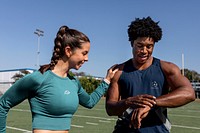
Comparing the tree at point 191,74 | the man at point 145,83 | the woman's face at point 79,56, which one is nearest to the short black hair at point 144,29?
the man at point 145,83

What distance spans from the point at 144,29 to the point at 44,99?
967 mm

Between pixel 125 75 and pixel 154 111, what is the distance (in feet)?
1.22

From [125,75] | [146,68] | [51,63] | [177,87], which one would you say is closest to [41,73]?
[51,63]

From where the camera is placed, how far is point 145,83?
2365 millimetres

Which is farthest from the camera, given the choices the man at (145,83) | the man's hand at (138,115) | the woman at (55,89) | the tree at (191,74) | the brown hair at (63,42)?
the tree at (191,74)

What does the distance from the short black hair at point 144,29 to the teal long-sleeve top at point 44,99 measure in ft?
2.27

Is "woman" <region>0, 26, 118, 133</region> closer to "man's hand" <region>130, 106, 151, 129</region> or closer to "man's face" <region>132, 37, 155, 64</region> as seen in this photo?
"man's face" <region>132, 37, 155, 64</region>

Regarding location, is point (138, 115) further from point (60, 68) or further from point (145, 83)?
point (60, 68)

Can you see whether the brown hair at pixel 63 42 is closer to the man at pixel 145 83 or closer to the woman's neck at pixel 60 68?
the woman's neck at pixel 60 68

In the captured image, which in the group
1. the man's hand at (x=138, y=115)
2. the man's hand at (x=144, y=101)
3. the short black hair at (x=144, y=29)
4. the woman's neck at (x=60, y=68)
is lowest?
the man's hand at (x=138, y=115)

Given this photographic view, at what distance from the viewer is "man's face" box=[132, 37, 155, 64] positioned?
2.36m

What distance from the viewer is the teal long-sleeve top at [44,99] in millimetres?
2334

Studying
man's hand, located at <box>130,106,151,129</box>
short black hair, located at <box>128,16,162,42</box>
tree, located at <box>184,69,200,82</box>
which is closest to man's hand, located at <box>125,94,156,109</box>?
man's hand, located at <box>130,106,151,129</box>

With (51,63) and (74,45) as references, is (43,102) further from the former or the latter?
(74,45)
